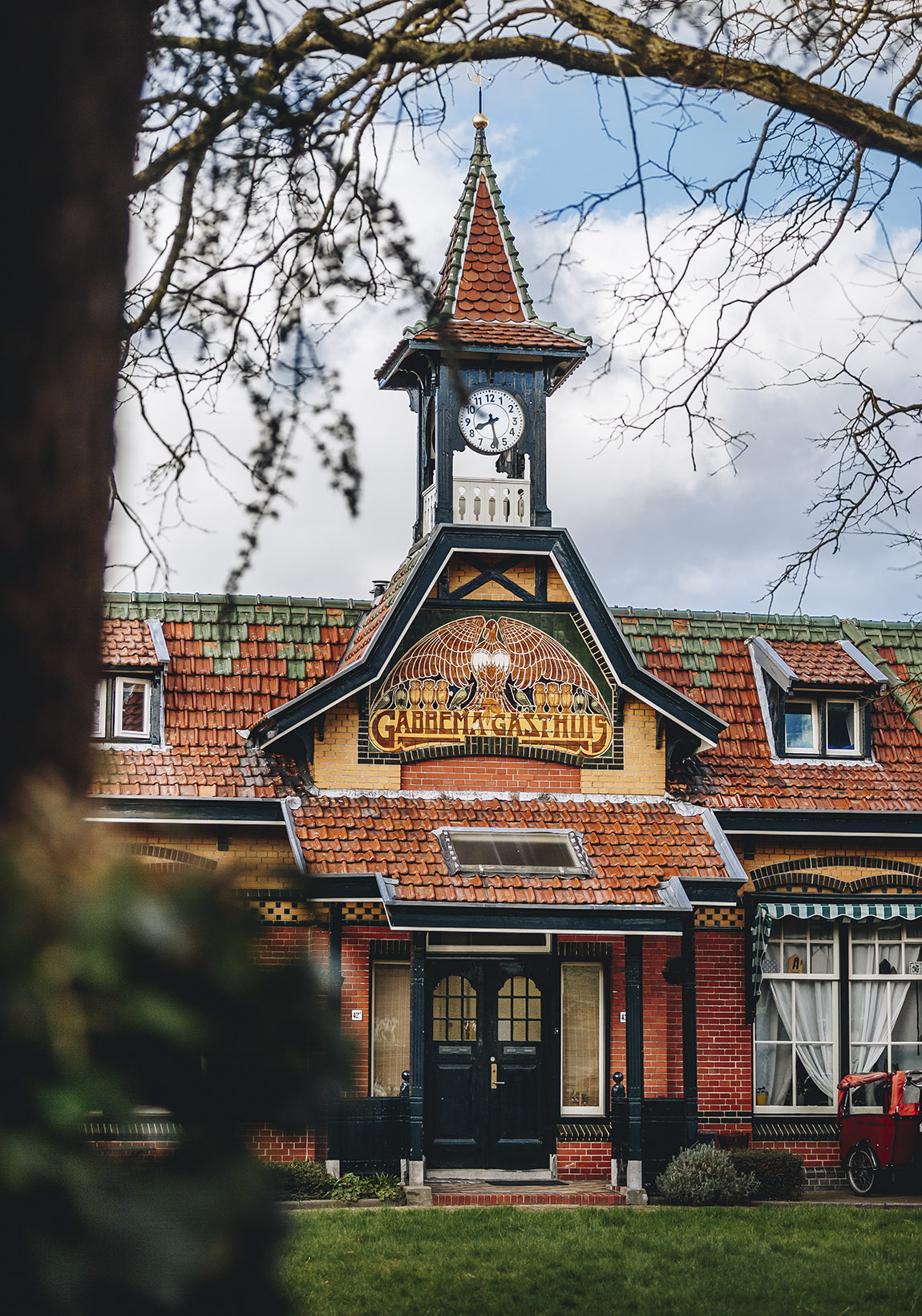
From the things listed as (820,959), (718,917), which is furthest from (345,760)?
(820,959)

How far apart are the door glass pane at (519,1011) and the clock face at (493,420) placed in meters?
6.21

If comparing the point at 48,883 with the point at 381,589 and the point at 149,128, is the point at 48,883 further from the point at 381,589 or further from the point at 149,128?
the point at 381,589

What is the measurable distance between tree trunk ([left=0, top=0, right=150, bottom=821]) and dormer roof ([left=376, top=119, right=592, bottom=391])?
15.0 meters

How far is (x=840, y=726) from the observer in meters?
20.1

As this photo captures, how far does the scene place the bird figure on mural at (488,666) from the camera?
18.0 metres

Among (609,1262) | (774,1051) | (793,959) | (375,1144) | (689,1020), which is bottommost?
(609,1262)

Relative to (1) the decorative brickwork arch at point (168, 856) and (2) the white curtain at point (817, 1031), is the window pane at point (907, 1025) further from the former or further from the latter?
(1) the decorative brickwork arch at point (168, 856)

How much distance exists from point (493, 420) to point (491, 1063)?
7.41m

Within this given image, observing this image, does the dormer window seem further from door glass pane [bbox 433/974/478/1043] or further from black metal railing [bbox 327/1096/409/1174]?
black metal railing [bbox 327/1096/409/1174]

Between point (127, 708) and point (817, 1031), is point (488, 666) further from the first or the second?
point (817, 1031)

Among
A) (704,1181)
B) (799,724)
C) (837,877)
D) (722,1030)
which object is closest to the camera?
(704,1181)

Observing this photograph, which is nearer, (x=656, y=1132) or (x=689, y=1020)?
(x=656, y=1132)

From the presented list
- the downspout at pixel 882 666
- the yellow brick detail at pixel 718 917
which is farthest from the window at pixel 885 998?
the downspout at pixel 882 666

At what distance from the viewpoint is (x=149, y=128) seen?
267 inches
